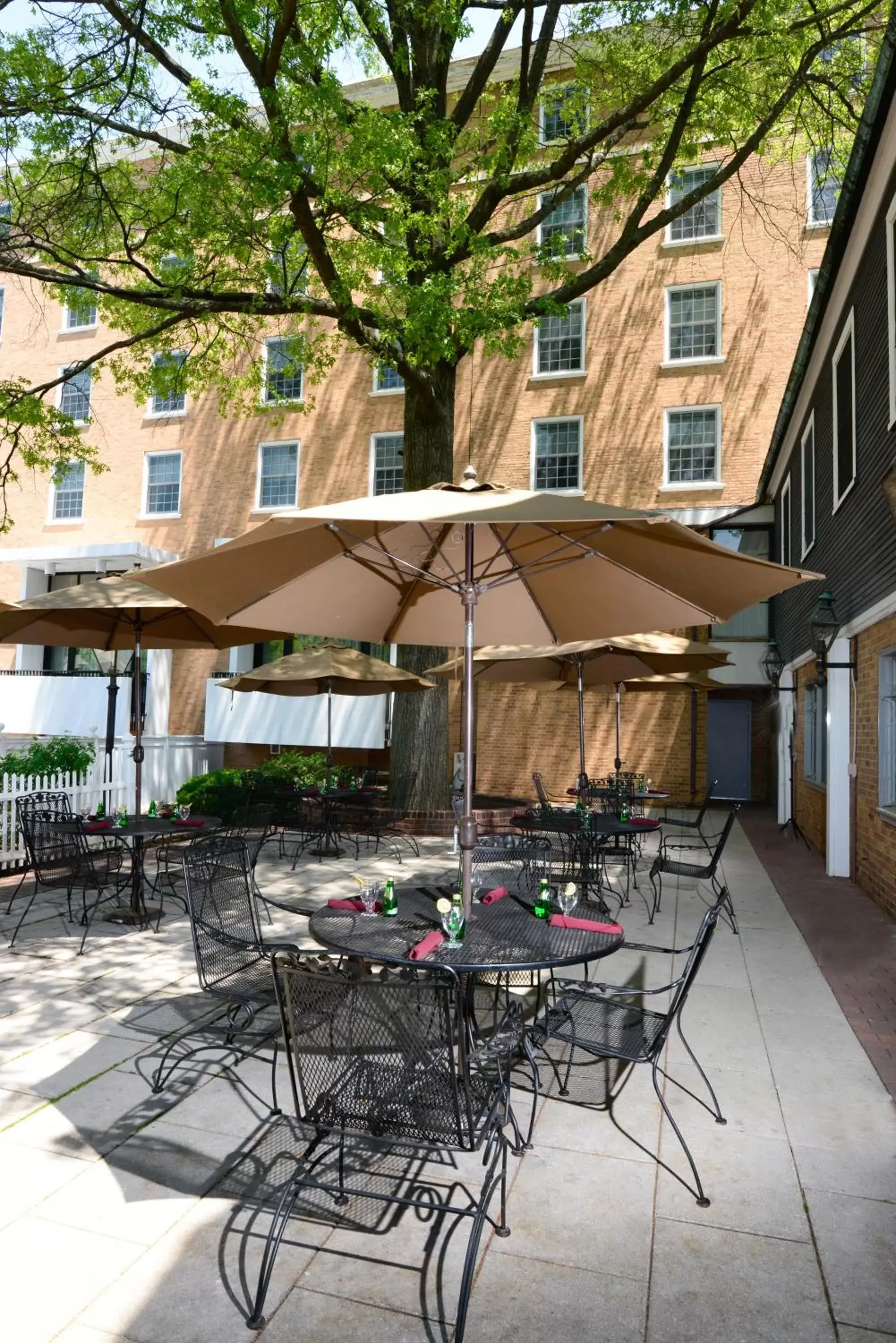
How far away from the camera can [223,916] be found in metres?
4.65

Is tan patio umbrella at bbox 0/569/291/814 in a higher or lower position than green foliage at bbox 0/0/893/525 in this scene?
lower

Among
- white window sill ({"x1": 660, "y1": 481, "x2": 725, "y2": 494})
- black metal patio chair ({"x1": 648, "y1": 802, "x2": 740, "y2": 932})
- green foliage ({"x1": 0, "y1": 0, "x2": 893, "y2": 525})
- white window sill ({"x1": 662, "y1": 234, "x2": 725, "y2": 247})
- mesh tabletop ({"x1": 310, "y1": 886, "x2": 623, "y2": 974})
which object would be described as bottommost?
black metal patio chair ({"x1": 648, "y1": 802, "x2": 740, "y2": 932})

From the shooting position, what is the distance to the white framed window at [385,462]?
2053cm

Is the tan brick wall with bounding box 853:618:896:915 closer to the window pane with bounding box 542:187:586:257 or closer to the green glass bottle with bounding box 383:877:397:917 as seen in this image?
the green glass bottle with bounding box 383:877:397:917

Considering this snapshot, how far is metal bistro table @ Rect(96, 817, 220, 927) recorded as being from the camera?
22.7 ft

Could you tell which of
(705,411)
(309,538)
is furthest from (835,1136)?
(705,411)

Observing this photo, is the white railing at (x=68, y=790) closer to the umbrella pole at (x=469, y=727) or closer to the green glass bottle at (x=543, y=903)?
the umbrella pole at (x=469, y=727)

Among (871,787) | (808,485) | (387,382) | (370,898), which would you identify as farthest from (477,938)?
(387,382)

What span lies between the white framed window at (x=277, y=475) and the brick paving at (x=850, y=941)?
14.2 meters

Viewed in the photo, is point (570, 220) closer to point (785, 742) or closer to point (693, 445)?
point (693, 445)

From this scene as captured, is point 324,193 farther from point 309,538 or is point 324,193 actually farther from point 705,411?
point 705,411

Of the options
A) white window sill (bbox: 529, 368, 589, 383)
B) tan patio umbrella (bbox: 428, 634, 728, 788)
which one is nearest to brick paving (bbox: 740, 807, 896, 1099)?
tan patio umbrella (bbox: 428, 634, 728, 788)

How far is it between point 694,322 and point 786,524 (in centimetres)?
575

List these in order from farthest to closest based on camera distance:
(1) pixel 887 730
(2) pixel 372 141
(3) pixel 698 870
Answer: (2) pixel 372 141 → (1) pixel 887 730 → (3) pixel 698 870
